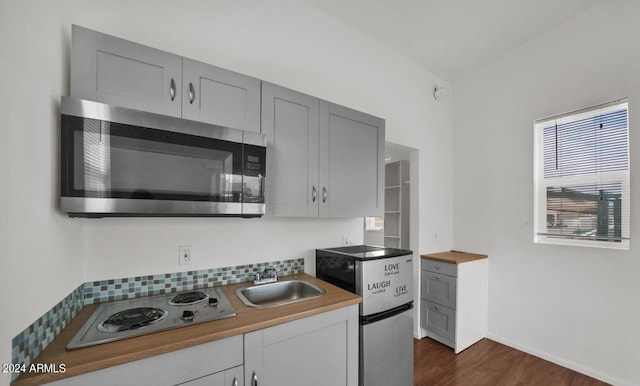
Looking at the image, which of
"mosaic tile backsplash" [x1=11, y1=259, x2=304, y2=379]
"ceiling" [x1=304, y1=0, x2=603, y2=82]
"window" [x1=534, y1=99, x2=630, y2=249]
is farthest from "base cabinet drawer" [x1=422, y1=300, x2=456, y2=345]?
"ceiling" [x1=304, y1=0, x2=603, y2=82]

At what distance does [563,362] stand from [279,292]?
110 inches

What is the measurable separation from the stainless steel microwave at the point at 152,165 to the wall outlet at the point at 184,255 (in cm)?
44

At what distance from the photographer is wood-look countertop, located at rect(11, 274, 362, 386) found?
2.67ft

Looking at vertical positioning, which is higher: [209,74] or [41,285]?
[209,74]

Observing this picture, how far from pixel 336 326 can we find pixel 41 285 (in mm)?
1278

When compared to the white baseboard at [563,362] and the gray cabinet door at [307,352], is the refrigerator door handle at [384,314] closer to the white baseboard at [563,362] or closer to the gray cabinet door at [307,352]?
the gray cabinet door at [307,352]

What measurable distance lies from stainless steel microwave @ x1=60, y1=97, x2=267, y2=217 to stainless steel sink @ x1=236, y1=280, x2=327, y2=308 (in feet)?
1.88

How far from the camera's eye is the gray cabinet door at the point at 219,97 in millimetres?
1309

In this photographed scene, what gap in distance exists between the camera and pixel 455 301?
Answer: 2641 mm

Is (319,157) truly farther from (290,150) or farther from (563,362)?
(563,362)

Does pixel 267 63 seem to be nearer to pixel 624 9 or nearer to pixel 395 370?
pixel 395 370

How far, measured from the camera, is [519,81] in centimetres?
282

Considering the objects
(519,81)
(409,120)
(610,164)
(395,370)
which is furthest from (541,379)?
(519,81)

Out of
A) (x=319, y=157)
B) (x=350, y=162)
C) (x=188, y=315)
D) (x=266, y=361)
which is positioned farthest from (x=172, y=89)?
(x=266, y=361)
